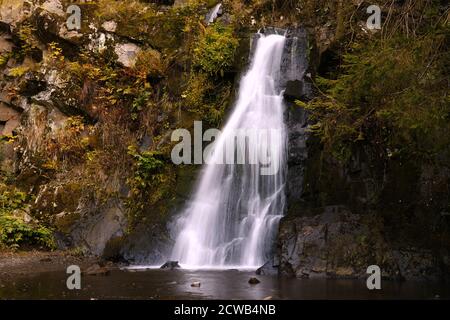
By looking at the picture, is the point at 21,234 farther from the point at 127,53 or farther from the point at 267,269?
the point at 267,269

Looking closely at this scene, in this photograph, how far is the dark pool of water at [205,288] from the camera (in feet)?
27.3

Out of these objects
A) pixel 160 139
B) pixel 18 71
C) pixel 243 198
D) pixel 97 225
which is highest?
pixel 18 71

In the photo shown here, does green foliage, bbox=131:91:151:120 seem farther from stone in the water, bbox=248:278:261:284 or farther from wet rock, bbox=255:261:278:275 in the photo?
stone in the water, bbox=248:278:261:284

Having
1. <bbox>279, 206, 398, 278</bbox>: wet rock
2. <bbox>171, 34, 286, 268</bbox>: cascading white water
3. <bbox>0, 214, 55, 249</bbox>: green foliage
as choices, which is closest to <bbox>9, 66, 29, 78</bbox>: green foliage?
<bbox>0, 214, 55, 249</bbox>: green foliage

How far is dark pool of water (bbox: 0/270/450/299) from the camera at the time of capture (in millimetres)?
8336

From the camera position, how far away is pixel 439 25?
8.91 meters

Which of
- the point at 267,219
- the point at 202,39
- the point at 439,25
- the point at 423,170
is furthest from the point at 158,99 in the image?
the point at 439,25

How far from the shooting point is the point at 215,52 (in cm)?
1554

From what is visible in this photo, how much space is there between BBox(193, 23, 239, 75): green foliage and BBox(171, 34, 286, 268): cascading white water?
103 cm

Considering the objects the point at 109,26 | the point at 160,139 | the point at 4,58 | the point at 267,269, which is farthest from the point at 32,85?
the point at 267,269

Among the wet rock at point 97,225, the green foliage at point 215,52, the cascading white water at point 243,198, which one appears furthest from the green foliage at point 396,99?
the wet rock at point 97,225

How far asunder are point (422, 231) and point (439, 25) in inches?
148

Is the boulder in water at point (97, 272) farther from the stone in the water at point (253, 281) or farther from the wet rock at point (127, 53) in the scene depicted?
the wet rock at point (127, 53)

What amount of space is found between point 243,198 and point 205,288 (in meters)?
4.06
